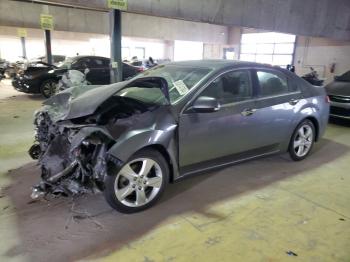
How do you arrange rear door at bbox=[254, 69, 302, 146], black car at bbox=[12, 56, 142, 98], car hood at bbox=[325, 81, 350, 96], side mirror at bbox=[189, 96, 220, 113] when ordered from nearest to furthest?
side mirror at bbox=[189, 96, 220, 113]
rear door at bbox=[254, 69, 302, 146]
car hood at bbox=[325, 81, 350, 96]
black car at bbox=[12, 56, 142, 98]

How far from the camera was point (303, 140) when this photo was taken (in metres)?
4.21

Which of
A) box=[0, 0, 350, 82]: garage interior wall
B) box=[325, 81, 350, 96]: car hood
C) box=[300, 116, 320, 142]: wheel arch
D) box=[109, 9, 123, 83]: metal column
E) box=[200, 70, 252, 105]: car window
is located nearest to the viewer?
box=[200, 70, 252, 105]: car window

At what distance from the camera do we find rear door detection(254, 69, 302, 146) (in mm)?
3529

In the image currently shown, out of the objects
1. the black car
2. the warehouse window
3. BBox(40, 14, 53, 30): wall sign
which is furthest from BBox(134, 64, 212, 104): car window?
the warehouse window

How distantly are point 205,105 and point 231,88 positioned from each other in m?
0.59

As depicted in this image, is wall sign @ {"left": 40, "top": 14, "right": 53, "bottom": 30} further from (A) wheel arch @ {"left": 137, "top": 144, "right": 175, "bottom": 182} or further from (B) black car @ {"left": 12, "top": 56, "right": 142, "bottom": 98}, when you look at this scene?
(A) wheel arch @ {"left": 137, "top": 144, "right": 175, "bottom": 182}

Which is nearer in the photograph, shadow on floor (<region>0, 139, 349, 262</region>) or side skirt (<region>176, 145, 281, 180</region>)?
shadow on floor (<region>0, 139, 349, 262</region>)

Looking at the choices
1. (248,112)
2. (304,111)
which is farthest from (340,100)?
(248,112)

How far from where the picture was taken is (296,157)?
4.20 metres

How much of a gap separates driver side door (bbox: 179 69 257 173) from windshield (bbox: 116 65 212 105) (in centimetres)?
16

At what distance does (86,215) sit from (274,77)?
272 centimetres

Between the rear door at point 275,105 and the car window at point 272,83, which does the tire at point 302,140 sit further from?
the car window at point 272,83

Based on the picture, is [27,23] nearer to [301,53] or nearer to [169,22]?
[169,22]

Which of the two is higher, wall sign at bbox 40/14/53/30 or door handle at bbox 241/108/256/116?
wall sign at bbox 40/14/53/30
